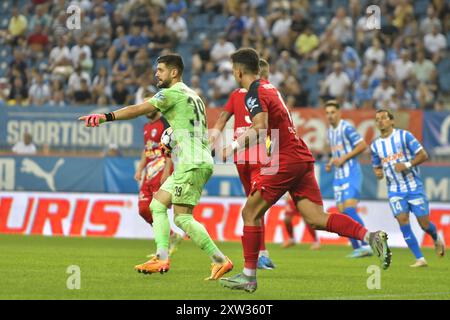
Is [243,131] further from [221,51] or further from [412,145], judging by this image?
[221,51]

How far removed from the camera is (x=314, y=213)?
426 inches

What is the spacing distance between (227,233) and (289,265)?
646cm

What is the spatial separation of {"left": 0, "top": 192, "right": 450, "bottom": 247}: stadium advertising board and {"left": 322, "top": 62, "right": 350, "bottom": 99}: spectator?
13.7ft

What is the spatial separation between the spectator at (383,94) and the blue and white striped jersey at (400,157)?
26.1 feet

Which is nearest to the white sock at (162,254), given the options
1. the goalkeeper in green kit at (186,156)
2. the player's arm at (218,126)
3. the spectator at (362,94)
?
the goalkeeper in green kit at (186,156)

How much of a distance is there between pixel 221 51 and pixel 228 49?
197 mm

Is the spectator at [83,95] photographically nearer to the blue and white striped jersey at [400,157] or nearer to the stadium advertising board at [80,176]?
the stadium advertising board at [80,176]

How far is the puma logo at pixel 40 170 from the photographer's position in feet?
75.5

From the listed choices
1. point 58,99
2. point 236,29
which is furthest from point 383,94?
point 58,99

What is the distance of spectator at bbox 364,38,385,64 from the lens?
24.6m

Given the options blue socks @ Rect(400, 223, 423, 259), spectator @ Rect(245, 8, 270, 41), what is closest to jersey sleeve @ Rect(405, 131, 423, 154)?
blue socks @ Rect(400, 223, 423, 259)

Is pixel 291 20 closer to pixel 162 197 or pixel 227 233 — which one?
pixel 227 233

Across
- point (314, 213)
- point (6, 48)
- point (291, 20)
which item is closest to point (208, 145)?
point (314, 213)

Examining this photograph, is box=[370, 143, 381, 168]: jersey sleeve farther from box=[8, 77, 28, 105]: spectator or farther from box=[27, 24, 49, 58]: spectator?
box=[27, 24, 49, 58]: spectator
